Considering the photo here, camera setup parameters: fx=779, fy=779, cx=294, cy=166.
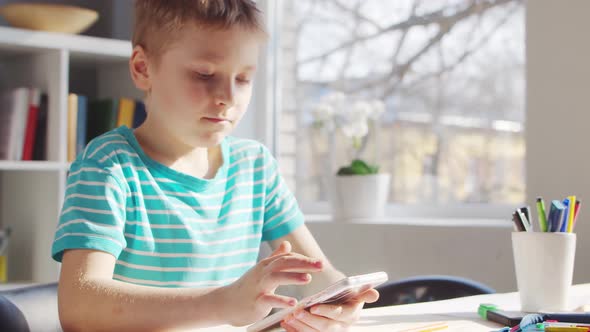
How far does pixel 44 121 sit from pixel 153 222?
1.39 metres

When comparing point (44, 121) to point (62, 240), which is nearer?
point (62, 240)

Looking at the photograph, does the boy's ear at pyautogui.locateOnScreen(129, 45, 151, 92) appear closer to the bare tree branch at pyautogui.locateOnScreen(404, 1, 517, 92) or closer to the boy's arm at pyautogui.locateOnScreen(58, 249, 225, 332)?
the boy's arm at pyautogui.locateOnScreen(58, 249, 225, 332)

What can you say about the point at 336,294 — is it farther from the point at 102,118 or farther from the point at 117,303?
the point at 102,118

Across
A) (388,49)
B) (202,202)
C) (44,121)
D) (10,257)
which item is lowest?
(10,257)

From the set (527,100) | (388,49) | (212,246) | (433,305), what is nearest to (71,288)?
(212,246)

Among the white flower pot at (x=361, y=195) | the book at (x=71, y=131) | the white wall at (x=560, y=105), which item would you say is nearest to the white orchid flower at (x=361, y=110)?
the white flower pot at (x=361, y=195)

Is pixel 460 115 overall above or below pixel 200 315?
above

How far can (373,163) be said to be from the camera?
2727mm

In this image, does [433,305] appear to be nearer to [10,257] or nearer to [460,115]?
[460,115]

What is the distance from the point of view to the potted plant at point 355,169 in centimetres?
254

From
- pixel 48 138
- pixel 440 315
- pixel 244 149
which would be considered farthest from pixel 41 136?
pixel 440 315

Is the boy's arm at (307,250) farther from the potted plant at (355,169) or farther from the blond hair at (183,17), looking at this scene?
the potted plant at (355,169)

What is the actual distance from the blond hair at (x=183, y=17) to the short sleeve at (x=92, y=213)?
0.83ft

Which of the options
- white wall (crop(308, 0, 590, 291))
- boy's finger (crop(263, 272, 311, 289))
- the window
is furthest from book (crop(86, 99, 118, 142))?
boy's finger (crop(263, 272, 311, 289))
